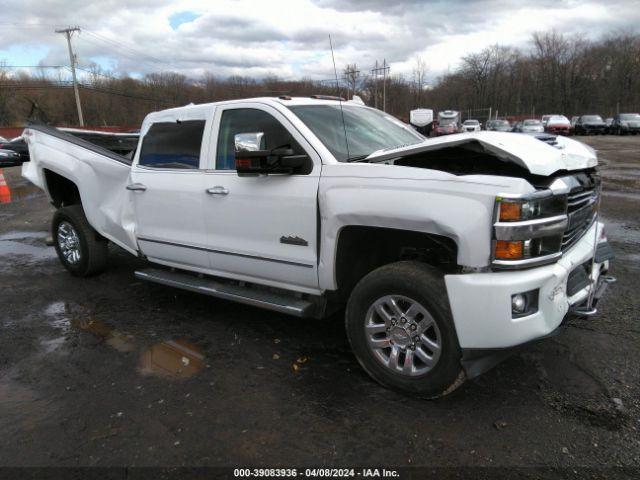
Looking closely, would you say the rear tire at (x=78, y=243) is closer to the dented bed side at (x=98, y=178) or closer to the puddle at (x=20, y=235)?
the dented bed side at (x=98, y=178)

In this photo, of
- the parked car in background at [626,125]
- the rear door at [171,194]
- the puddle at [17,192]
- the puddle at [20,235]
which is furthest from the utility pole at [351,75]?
the parked car in background at [626,125]

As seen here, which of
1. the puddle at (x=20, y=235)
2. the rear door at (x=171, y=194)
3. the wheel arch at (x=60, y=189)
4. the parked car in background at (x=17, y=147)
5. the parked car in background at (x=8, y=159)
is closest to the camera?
the rear door at (x=171, y=194)

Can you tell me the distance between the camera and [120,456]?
2.79m

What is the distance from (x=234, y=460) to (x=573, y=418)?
1.98m

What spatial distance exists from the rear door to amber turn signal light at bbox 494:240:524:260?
2.53 m

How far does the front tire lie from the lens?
3012 mm

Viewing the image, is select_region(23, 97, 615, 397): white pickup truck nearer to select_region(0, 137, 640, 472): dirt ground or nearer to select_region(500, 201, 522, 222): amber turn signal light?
select_region(500, 201, 522, 222): amber turn signal light

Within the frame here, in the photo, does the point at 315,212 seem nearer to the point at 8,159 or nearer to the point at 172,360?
the point at 172,360

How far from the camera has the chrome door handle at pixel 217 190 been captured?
413 cm

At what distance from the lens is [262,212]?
3879 mm

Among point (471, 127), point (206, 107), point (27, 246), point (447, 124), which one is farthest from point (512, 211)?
point (471, 127)

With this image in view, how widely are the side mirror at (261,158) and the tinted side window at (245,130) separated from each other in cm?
22

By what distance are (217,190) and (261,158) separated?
71cm

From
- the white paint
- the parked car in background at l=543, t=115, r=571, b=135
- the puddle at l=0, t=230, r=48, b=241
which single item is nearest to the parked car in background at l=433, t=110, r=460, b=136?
the parked car in background at l=543, t=115, r=571, b=135
